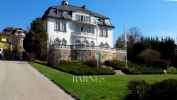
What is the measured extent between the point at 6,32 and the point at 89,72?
212 feet

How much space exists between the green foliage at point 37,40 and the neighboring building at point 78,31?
4.63 ft

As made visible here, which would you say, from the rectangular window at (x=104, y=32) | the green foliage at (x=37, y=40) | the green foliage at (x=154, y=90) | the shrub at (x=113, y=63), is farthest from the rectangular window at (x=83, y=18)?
the green foliage at (x=154, y=90)

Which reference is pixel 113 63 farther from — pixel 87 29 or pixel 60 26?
pixel 87 29

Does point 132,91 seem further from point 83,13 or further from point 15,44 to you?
point 15,44

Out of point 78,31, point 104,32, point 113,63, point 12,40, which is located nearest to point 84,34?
point 78,31

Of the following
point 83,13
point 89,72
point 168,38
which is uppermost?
point 83,13

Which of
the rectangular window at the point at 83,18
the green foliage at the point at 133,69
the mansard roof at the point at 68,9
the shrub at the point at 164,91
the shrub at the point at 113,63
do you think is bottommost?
the green foliage at the point at 133,69

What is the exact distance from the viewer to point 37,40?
184ft

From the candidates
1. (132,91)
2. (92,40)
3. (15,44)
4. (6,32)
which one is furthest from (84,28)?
(132,91)

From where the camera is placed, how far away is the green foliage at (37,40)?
56156 mm

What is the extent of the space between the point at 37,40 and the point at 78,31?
9.69m

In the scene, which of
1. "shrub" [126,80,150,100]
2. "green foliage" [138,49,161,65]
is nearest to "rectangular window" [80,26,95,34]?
"green foliage" [138,49,161,65]

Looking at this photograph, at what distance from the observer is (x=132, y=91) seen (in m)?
14.0

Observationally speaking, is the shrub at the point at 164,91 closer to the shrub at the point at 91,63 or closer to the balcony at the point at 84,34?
the shrub at the point at 91,63
